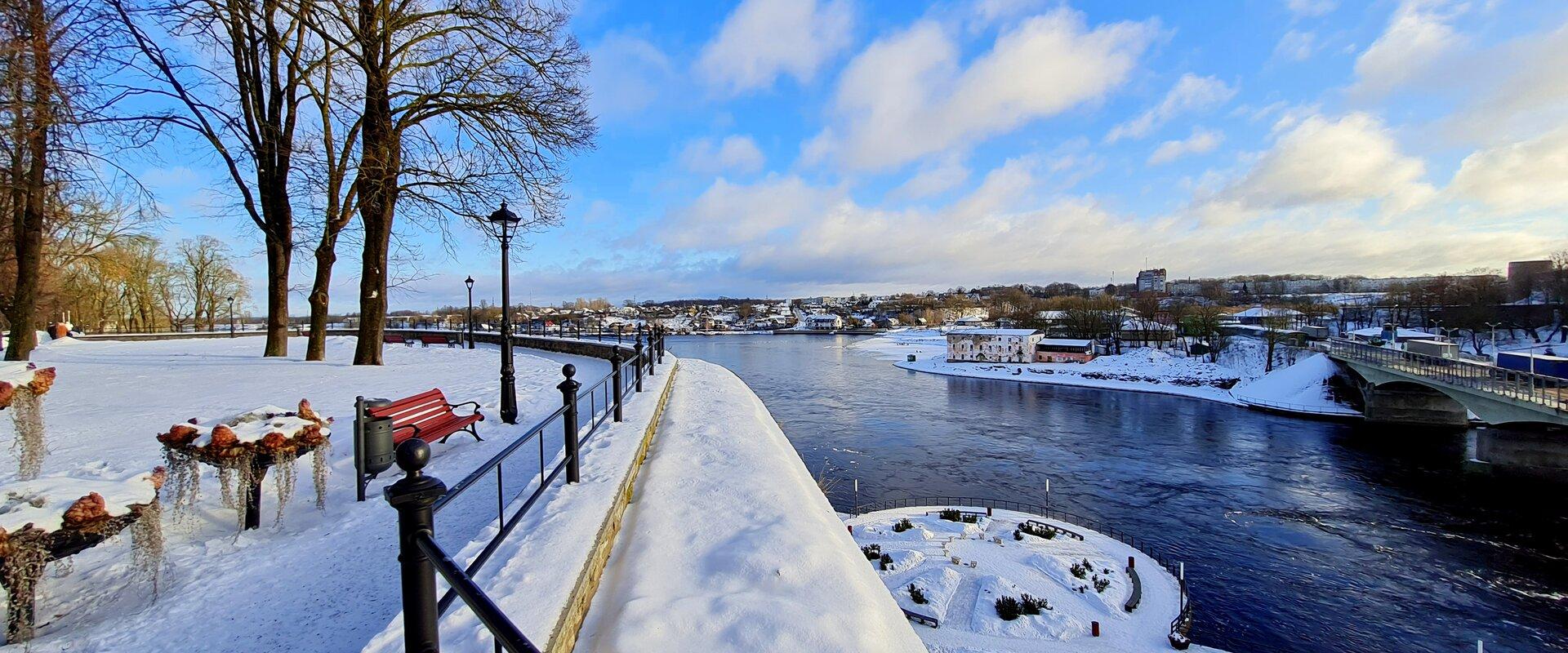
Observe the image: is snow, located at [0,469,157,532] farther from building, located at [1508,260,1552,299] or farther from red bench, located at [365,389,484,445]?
building, located at [1508,260,1552,299]

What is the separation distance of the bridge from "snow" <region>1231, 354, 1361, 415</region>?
1.35m

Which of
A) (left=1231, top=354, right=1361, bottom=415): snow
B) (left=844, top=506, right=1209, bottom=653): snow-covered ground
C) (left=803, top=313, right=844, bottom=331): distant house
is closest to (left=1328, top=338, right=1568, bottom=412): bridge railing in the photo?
(left=1231, top=354, right=1361, bottom=415): snow

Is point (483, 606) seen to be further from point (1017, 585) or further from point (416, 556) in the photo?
point (1017, 585)

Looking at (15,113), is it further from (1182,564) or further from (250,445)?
(1182,564)

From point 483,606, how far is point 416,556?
438 millimetres

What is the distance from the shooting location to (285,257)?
12.7 meters

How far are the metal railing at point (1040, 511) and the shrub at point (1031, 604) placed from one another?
117 inches

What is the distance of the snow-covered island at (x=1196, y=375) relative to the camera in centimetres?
3694

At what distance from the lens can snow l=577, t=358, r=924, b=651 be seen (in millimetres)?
2746

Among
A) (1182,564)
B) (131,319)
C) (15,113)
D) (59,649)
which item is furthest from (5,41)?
(131,319)

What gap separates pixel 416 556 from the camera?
5.24 ft

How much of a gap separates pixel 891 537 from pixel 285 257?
15.5 meters

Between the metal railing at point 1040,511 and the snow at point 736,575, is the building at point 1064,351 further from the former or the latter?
the snow at point 736,575

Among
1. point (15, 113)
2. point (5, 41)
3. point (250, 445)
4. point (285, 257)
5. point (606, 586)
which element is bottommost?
point (606, 586)
